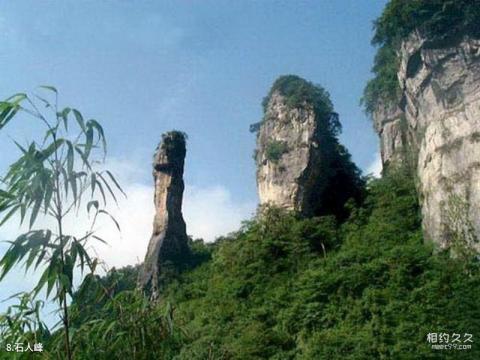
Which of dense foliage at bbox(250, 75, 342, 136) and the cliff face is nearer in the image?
the cliff face

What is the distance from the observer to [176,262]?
83.6ft

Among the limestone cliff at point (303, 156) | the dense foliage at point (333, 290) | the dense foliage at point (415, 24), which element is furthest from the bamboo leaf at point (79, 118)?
the limestone cliff at point (303, 156)

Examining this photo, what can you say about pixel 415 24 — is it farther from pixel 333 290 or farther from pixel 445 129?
pixel 333 290

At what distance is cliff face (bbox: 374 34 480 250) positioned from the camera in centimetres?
1730

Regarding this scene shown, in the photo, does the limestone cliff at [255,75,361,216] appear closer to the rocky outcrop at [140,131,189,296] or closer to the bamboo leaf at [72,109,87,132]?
the rocky outcrop at [140,131,189,296]

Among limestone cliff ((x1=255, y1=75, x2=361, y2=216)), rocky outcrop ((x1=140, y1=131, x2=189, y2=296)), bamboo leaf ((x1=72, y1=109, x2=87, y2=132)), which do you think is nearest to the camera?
bamboo leaf ((x1=72, y1=109, x2=87, y2=132))

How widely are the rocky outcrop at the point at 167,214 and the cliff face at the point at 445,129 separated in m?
9.79

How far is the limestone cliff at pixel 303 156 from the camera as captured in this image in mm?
24031

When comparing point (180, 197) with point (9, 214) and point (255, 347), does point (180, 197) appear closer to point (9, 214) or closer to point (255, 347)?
point (255, 347)

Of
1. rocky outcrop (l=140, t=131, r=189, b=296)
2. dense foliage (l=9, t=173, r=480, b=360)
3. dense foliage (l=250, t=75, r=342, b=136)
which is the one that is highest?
dense foliage (l=250, t=75, r=342, b=136)

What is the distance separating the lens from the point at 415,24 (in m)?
20.1

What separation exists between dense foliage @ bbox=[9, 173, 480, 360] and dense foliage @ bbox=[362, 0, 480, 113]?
3908 mm

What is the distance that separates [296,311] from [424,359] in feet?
13.6

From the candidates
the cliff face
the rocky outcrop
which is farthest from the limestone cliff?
the cliff face
